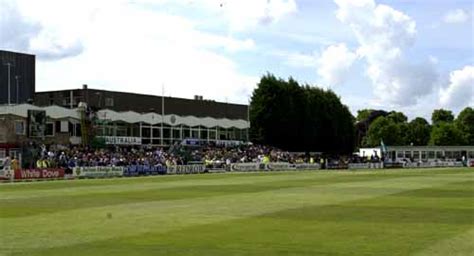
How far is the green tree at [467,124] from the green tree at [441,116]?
1559 cm

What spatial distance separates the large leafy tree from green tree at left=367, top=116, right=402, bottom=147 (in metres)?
35.9

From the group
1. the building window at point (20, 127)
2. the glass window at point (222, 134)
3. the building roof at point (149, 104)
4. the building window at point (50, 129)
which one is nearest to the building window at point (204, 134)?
the glass window at point (222, 134)

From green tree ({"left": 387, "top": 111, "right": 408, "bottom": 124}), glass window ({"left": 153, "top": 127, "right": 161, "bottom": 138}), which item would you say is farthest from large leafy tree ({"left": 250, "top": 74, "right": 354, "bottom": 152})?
green tree ({"left": 387, "top": 111, "right": 408, "bottom": 124})

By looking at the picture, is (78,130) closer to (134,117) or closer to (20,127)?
(20,127)

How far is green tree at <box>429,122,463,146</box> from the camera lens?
520 ft

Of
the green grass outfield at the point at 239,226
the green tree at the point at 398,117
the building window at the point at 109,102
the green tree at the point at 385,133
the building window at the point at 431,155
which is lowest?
the green grass outfield at the point at 239,226

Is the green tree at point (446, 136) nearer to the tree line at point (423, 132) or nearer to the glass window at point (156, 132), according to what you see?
the tree line at point (423, 132)

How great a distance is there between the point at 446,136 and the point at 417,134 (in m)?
14.1

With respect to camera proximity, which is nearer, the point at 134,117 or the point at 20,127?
the point at 20,127

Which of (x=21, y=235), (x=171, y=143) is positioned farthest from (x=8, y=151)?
(x=21, y=235)

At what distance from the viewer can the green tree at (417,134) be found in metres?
171

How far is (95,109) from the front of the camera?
88.6m

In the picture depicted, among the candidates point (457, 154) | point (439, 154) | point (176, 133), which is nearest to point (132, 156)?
point (176, 133)

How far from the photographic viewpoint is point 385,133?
166m
